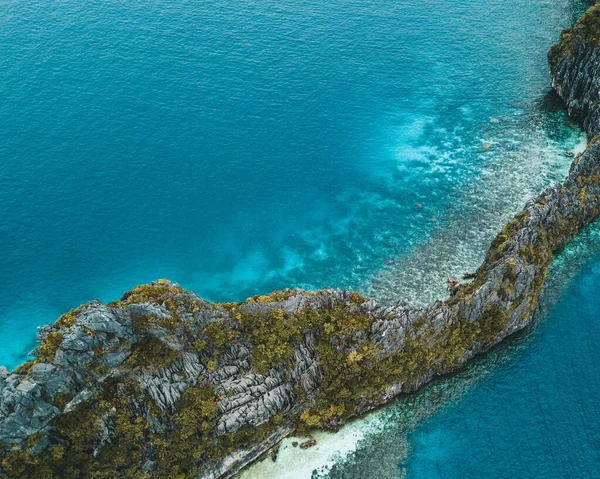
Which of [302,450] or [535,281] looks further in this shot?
[535,281]

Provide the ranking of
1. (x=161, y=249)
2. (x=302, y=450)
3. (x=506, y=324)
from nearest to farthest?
(x=302, y=450) < (x=506, y=324) < (x=161, y=249)

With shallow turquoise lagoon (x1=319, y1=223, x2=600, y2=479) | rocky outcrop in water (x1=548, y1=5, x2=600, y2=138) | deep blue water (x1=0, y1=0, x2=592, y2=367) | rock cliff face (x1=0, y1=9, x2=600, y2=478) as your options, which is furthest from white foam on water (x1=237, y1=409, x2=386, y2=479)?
rocky outcrop in water (x1=548, y1=5, x2=600, y2=138)

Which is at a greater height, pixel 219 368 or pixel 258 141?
pixel 258 141

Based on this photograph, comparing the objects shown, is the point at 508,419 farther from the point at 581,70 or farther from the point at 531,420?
the point at 581,70

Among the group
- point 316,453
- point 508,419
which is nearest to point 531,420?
point 508,419

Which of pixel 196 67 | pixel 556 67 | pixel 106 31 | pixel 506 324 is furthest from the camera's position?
pixel 106 31

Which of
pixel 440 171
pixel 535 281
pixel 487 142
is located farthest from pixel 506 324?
pixel 487 142

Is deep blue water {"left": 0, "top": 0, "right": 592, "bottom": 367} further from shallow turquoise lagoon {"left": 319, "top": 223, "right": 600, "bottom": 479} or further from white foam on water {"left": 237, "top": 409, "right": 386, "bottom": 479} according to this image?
white foam on water {"left": 237, "top": 409, "right": 386, "bottom": 479}

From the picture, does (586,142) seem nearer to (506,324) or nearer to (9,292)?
(506,324)

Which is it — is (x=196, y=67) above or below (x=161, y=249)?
above
